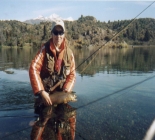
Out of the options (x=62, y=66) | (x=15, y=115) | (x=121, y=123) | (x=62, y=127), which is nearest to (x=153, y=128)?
(x=121, y=123)

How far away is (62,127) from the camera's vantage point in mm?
5789

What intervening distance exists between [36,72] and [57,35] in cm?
120

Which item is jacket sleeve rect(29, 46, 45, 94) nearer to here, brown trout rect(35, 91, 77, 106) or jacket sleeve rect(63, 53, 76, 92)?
brown trout rect(35, 91, 77, 106)

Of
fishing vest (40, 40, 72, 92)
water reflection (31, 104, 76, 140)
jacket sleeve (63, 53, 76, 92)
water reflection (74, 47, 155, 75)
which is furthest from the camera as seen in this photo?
water reflection (74, 47, 155, 75)

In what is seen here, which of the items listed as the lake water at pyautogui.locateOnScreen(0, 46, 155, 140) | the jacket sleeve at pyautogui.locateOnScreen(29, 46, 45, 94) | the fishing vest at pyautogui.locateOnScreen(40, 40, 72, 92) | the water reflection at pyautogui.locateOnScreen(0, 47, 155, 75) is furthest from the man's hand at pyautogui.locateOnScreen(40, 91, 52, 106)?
the water reflection at pyautogui.locateOnScreen(0, 47, 155, 75)

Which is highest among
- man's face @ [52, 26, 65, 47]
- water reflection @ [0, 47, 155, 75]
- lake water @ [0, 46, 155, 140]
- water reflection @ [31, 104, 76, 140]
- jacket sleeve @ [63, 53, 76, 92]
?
man's face @ [52, 26, 65, 47]

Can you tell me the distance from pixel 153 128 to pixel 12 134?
381 centimetres

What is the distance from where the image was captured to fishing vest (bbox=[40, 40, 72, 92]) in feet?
20.7

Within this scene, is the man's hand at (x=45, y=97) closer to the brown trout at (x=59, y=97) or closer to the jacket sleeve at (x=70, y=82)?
the brown trout at (x=59, y=97)

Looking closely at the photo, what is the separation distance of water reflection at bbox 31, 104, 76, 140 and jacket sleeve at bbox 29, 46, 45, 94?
2.32ft

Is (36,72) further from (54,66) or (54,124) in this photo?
(54,124)

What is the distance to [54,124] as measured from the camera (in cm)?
596

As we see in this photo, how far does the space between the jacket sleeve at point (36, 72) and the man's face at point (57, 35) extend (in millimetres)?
458

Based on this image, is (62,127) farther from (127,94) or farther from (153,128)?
(127,94)
